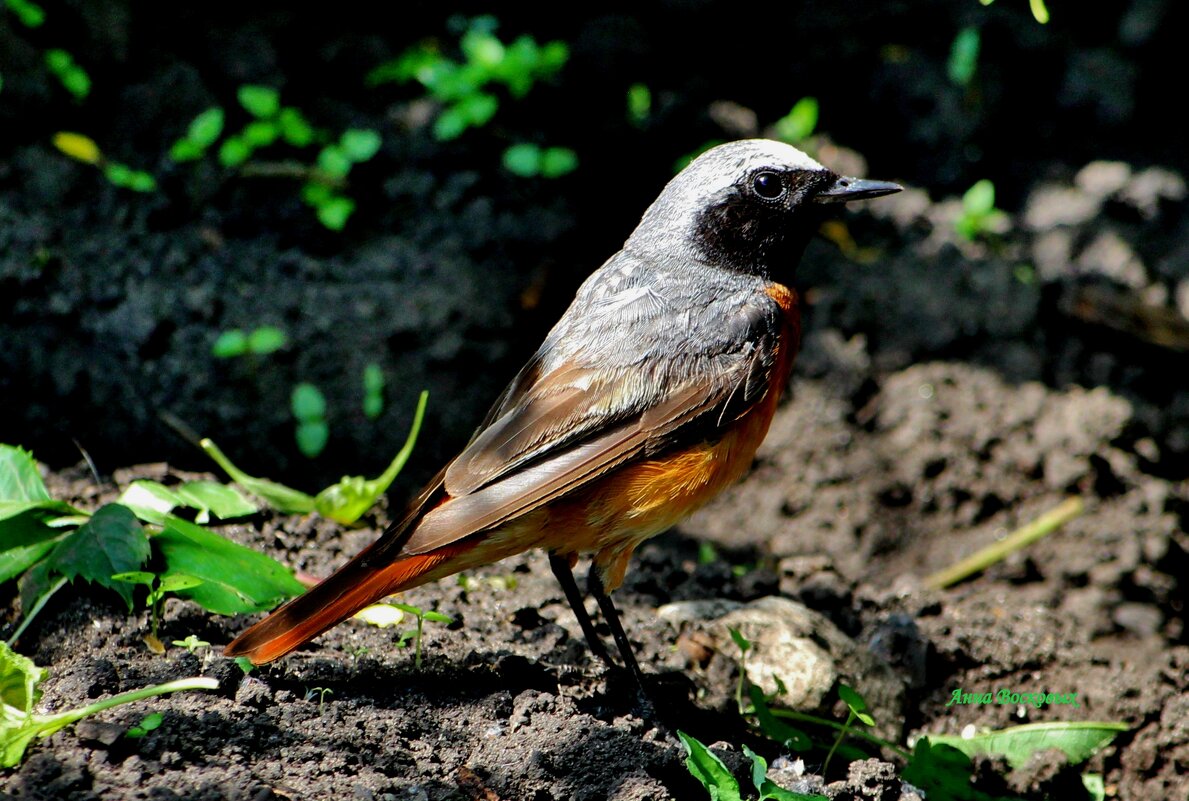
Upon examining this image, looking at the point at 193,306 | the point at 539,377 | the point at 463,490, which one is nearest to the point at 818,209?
the point at 539,377

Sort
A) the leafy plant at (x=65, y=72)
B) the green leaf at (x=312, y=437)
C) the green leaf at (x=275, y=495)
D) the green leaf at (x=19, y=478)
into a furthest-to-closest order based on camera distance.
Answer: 1. the leafy plant at (x=65, y=72)
2. the green leaf at (x=312, y=437)
3. the green leaf at (x=275, y=495)
4. the green leaf at (x=19, y=478)

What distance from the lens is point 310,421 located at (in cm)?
569

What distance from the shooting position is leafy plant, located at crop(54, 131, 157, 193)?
5.96 m

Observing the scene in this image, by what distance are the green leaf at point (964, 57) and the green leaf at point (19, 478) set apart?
5252 mm

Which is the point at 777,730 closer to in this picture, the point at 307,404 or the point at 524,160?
the point at 307,404

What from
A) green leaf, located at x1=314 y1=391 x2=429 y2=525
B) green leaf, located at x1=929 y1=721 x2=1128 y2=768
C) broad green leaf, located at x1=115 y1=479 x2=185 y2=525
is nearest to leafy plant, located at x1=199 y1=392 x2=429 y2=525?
green leaf, located at x1=314 y1=391 x2=429 y2=525

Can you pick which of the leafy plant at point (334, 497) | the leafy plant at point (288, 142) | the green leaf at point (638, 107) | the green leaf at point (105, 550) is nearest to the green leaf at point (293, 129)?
the leafy plant at point (288, 142)

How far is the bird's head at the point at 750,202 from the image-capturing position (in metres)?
4.55

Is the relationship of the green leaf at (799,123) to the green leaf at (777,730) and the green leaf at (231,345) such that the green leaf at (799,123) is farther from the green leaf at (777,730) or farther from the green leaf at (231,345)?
the green leaf at (777,730)

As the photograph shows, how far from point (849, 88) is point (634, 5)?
1.37 m

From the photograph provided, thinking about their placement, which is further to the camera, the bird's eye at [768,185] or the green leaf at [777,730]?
the bird's eye at [768,185]

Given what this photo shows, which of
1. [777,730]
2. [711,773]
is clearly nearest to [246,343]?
[777,730]

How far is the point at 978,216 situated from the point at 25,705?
523cm

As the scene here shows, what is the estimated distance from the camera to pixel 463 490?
3918 millimetres
